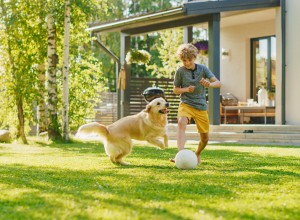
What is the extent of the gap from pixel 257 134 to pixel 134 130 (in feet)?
22.8

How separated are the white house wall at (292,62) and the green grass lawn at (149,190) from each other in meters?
6.53

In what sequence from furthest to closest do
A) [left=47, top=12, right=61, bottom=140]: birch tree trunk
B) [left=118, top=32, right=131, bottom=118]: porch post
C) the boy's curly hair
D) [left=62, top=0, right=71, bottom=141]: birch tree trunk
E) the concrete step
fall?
1. [left=118, top=32, right=131, bottom=118]: porch post
2. [left=47, top=12, right=61, bottom=140]: birch tree trunk
3. [left=62, top=0, right=71, bottom=141]: birch tree trunk
4. the concrete step
5. the boy's curly hair

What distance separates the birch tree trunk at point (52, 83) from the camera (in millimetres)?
14500

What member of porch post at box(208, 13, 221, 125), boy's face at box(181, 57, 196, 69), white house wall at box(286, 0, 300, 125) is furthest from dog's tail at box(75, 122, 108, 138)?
white house wall at box(286, 0, 300, 125)

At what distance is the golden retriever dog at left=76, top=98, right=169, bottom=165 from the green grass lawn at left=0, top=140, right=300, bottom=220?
0.96 feet

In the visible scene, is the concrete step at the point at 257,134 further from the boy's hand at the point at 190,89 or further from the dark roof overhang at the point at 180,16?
the boy's hand at the point at 190,89

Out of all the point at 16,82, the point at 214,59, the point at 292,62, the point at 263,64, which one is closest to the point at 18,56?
the point at 16,82

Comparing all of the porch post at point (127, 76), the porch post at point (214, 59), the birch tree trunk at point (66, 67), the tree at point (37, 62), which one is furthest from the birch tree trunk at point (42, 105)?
the porch post at point (214, 59)

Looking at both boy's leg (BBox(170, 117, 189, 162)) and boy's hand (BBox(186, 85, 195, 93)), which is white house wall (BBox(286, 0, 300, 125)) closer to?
boy's leg (BBox(170, 117, 189, 162))

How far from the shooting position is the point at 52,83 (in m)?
14.6

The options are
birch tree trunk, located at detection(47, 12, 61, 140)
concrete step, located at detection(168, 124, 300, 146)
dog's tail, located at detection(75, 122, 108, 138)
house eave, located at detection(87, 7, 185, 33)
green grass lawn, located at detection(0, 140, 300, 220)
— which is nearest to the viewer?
green grass lawn, located at detection(0, 140, 300, 220)

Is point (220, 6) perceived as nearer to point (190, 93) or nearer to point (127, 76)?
point (127, 76)

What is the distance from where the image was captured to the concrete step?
13523mm

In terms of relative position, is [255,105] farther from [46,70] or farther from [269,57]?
[46,70]
